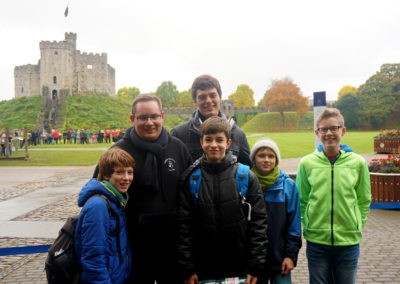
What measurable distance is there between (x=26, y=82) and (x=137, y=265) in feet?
231

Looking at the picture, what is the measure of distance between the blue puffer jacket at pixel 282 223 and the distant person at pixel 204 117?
27.7 inches

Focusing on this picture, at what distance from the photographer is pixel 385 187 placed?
866 centimetres

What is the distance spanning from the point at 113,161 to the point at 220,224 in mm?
975

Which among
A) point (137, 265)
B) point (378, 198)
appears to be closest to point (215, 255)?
point (137, 265)

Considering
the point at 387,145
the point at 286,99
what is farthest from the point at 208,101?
the point at 286,99

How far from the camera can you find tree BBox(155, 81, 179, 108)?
3809 inches

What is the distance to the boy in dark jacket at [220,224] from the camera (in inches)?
115

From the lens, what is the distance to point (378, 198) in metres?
8.74

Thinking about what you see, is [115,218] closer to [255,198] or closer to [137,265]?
[137,265]

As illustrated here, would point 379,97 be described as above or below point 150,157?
above

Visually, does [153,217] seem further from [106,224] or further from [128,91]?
[128,91]

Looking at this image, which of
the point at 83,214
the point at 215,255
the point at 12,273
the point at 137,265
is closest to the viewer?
the point at 83,214

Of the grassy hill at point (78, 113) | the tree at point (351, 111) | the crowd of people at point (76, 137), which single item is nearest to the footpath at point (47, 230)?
the crowd of people at point (76, 137)

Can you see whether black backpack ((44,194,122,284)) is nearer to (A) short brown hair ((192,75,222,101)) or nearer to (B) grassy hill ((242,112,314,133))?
(A) short brown hair ((192,75,222,101))
